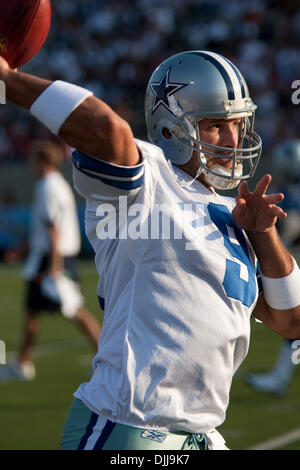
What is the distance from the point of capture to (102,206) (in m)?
2.18

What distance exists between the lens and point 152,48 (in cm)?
1822

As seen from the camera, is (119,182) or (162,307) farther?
(162,307)

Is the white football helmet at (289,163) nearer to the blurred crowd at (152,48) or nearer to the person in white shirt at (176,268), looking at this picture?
the person in white shirt at (176,268)

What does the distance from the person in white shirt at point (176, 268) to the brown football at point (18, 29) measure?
0.40 metres

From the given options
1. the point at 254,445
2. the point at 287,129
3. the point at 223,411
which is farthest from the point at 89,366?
the point at 287,129

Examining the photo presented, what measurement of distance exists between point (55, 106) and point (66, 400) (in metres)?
4.46

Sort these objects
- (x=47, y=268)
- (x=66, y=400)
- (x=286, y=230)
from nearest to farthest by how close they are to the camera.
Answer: (x=66, y=400), (x=286, y=230), (x=47, y=268)

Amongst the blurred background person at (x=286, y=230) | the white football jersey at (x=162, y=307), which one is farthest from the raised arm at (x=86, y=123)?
the blurred background person at (x=286, y=230)

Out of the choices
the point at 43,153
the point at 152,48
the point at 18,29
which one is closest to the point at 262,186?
the point at 18,29

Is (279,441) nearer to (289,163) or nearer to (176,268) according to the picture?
(289,163)

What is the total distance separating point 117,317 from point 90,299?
30.2 ft

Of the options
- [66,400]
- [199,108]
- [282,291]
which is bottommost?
[66,400]

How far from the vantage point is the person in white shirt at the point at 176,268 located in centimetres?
225

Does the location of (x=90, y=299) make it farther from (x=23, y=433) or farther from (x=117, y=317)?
(x=117, y=317)
